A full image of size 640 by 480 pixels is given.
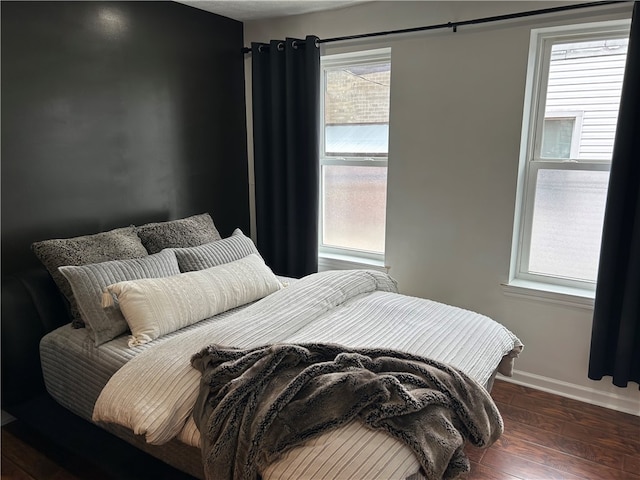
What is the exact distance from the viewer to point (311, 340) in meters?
1.87

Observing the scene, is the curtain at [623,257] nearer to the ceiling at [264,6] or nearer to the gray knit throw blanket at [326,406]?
the gray knit throw blanket at [326,406]

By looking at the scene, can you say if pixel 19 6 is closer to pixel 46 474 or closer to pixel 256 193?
pixel 256 193

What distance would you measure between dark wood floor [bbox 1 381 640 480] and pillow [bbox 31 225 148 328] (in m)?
0.64

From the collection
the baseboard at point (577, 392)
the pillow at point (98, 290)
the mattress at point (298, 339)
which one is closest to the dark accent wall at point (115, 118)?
the pillow at point (98, 290)

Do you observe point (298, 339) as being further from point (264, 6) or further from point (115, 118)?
point (264, 6)

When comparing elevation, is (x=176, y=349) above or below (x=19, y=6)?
below

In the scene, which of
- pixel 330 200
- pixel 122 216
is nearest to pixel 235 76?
pixel 330 200

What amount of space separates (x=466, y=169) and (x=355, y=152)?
0.87 meters

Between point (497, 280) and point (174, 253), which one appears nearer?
point (174, 253)

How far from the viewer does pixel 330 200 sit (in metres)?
3.54

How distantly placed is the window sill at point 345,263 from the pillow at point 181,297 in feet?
3.33

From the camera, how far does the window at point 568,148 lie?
8.14 ft

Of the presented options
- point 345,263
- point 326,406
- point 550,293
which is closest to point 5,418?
point 326,406

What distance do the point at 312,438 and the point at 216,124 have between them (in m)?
2.54
